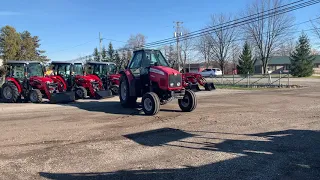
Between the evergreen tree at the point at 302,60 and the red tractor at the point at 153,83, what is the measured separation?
4394 centimetres

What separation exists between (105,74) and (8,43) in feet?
115

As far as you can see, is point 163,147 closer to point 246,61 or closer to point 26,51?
point 26,51

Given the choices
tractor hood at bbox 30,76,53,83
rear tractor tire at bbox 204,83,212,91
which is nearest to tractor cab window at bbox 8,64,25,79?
tractor hood at bbox 30,76,53,83

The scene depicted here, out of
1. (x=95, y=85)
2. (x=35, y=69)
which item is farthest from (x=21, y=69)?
(x=95, y=85)

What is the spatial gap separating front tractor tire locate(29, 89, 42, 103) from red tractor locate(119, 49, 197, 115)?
565 centimetres

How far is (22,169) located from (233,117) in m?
6.84

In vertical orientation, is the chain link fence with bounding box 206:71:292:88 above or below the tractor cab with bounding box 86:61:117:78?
below

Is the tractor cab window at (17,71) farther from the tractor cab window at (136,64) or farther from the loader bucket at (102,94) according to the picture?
the tractor cab window at (136,64)

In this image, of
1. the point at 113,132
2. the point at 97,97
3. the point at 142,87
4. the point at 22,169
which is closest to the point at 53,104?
the point at 97,97

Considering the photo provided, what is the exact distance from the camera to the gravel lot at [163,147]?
493 centimetres

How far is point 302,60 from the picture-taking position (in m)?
49.4

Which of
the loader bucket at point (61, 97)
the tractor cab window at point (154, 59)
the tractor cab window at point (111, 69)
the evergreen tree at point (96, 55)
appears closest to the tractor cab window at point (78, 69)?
the tractor cab window at point (111, 69)

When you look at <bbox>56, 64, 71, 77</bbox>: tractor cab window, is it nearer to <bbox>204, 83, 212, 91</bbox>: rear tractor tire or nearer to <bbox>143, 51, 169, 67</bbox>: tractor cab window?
<bbox>143, 51, 169, 67</bbox>: tractor cab window

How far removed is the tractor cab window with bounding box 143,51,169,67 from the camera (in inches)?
462
